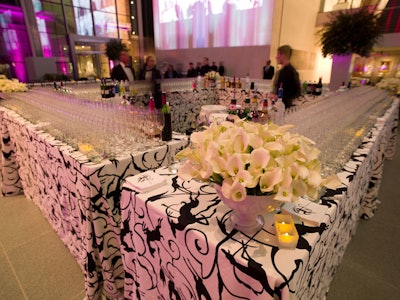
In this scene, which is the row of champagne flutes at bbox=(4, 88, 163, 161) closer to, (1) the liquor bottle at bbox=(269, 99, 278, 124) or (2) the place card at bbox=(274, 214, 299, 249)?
(1) the liquor bottle at bbox=(269, 99, 278, 124)

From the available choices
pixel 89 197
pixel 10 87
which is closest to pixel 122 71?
pixel 10 87

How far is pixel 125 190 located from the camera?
1.18m

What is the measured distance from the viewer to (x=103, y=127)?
171 cm

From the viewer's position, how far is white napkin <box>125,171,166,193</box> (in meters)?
1.14

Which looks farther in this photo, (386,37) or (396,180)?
(386,37)

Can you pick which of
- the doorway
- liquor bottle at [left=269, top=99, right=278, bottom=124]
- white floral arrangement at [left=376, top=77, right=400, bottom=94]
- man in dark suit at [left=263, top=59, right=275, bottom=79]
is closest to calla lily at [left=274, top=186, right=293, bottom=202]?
liquor bottle at [left=269, top=99, right=278, bottom=124]

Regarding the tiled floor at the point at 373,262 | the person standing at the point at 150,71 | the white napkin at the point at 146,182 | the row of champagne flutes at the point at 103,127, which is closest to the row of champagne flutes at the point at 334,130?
the white napkin at the point at 146,182

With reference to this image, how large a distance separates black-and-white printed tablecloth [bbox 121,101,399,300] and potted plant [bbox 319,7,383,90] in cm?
288

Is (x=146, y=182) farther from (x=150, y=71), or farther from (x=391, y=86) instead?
(x=391, y=86)

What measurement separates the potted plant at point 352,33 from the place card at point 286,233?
11.9 feet

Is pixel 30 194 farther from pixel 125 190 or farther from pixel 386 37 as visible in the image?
pixel 386 37

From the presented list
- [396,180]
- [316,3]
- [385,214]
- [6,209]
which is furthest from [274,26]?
[6,209]

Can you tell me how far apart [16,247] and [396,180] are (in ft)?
14.5

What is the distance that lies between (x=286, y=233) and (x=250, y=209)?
5.6 inches
